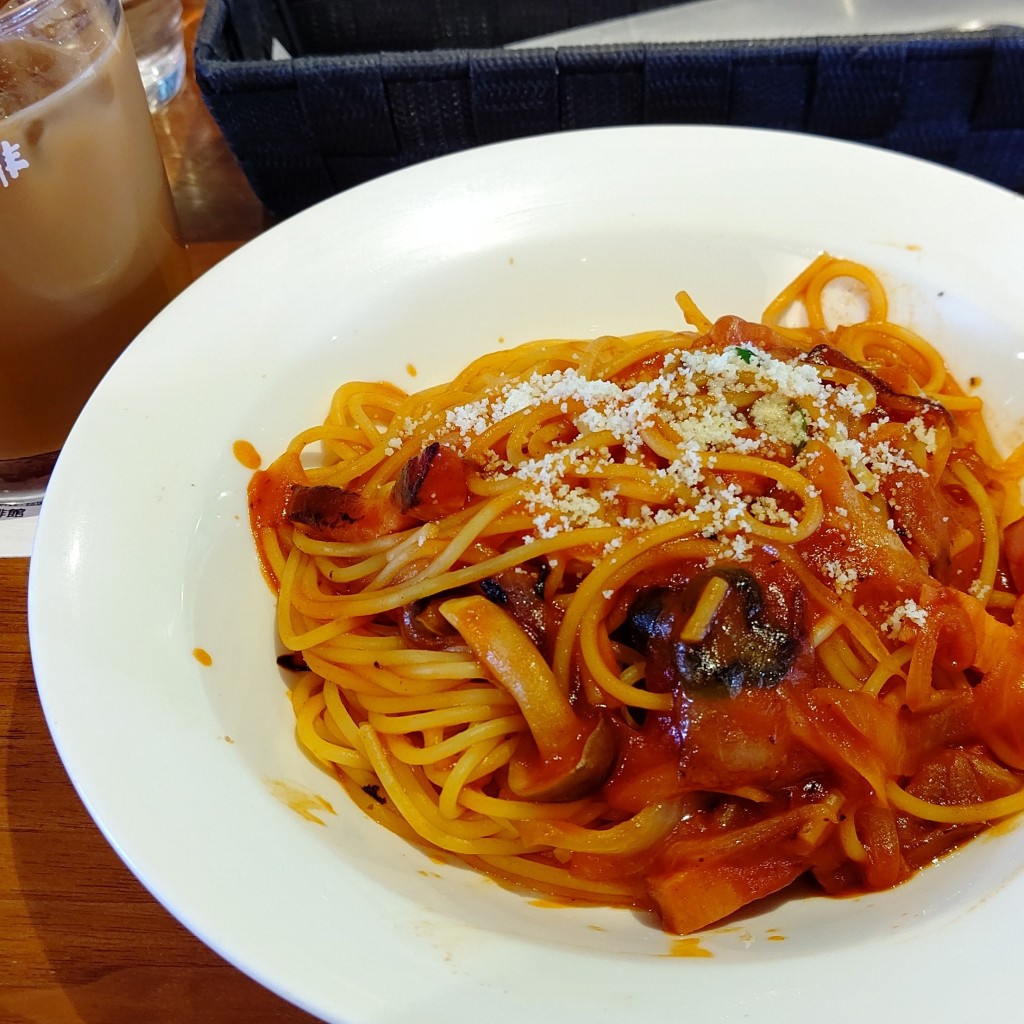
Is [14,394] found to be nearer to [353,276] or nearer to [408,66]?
[353,276]

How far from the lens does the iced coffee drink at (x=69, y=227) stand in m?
2.00

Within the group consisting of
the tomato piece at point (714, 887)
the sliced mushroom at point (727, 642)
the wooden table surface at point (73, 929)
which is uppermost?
the sliced mushroom at point (727, 642)

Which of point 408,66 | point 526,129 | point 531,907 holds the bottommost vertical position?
point 531,907

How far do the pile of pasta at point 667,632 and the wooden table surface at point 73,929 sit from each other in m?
0.41

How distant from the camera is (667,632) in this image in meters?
1.75

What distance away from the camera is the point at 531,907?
1.67m

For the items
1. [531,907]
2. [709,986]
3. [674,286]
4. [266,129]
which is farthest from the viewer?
[266,129]

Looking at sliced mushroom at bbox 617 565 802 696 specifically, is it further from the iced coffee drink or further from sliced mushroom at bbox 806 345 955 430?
the iced coffee drink

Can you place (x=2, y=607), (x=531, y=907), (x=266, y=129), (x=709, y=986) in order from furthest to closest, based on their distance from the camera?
(x=266, y=129) → (x=2, y=607) → (x=531, y=907) → (x=709, y=986)

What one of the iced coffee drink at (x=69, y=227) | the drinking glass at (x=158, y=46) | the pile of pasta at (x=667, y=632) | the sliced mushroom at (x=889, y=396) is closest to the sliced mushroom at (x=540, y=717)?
the pile of pasta at (x=667, y=632)

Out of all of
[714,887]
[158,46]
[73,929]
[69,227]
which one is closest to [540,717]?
[714,887]

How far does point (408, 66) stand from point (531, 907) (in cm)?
219

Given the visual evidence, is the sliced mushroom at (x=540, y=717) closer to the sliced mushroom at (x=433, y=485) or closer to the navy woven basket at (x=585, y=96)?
the sliced mushroom at (x=433, y=485)

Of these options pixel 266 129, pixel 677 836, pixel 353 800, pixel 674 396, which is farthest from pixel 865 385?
pixel 266 129
